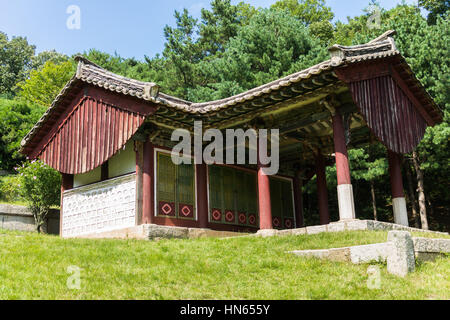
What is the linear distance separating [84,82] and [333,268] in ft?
29.8

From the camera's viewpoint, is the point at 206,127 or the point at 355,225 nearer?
the point at 355,225

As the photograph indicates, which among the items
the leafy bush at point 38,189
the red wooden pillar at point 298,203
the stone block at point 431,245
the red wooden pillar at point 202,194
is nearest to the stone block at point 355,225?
the stone block at point 431,245

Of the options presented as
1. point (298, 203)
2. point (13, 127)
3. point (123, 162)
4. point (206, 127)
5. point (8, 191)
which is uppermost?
point (13, 127)

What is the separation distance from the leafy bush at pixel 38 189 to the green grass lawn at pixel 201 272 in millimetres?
5775

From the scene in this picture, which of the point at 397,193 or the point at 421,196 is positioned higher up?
the point at 421,196

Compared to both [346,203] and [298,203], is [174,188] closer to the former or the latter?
[346,203]

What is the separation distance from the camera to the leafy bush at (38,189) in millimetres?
15820

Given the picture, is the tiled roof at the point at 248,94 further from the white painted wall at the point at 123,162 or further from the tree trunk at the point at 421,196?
the tree trunk at the point at 421,196

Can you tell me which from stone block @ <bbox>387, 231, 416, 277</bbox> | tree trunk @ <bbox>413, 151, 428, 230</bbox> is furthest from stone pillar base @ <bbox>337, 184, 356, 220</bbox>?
tree trunk @ <bbox>413, 151, 428, 230</bbox>

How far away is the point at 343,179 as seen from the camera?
1114cm

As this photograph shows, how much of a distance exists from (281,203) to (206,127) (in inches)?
194

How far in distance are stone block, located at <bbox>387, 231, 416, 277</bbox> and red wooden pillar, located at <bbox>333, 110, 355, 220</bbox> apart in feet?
9.27

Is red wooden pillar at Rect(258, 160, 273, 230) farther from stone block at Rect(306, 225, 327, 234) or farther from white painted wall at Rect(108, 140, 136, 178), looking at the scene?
white painted wall at Rect(108, 140, 136, 178)

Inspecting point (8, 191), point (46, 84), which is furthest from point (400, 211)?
point (46, 84)
